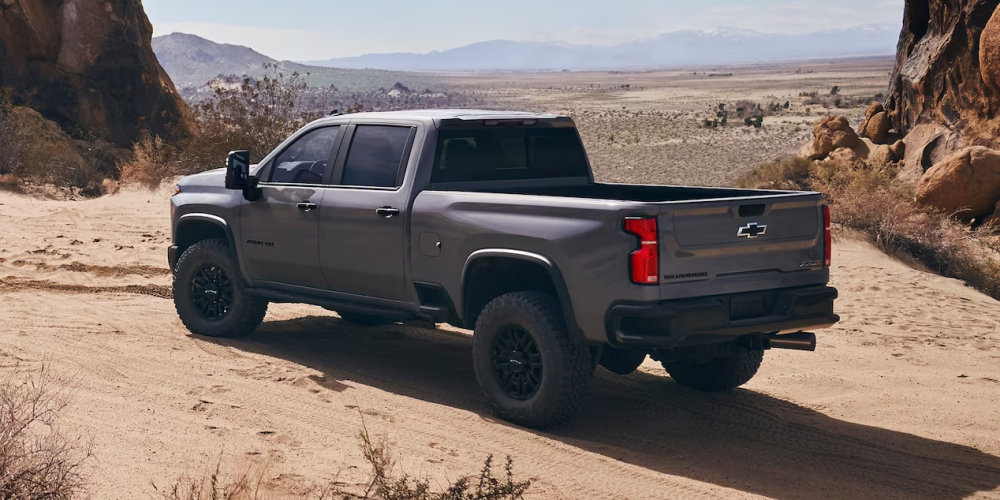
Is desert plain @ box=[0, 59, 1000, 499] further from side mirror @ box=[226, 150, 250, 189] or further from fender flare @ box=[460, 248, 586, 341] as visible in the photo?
side mirror @ box=[226, 150, 250, 189]

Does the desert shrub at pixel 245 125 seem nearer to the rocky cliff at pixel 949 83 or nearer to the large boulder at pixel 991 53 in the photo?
the rocky cliff at pixel 949 83

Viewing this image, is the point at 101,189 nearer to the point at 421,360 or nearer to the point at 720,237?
the point at 421,360

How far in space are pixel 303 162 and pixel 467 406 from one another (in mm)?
2534

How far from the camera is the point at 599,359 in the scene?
7137 mm

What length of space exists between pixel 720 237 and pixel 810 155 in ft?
57.6

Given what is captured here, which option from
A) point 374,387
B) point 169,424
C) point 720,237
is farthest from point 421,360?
point 720,237

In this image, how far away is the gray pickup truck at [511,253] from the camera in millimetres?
6430

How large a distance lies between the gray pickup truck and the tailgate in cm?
1

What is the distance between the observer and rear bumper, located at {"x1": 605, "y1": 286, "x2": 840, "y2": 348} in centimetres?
630

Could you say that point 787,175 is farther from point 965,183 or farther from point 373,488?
point 373,488

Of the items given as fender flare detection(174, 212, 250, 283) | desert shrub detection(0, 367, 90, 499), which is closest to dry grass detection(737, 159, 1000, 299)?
fender flare detection(174, 212, 250, 283)

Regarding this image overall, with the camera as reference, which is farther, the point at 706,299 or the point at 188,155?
the point at 188,155

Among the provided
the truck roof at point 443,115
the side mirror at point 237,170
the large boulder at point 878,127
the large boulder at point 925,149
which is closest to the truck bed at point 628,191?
the truck roof at point 443,115

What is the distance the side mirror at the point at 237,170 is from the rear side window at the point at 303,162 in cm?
26
